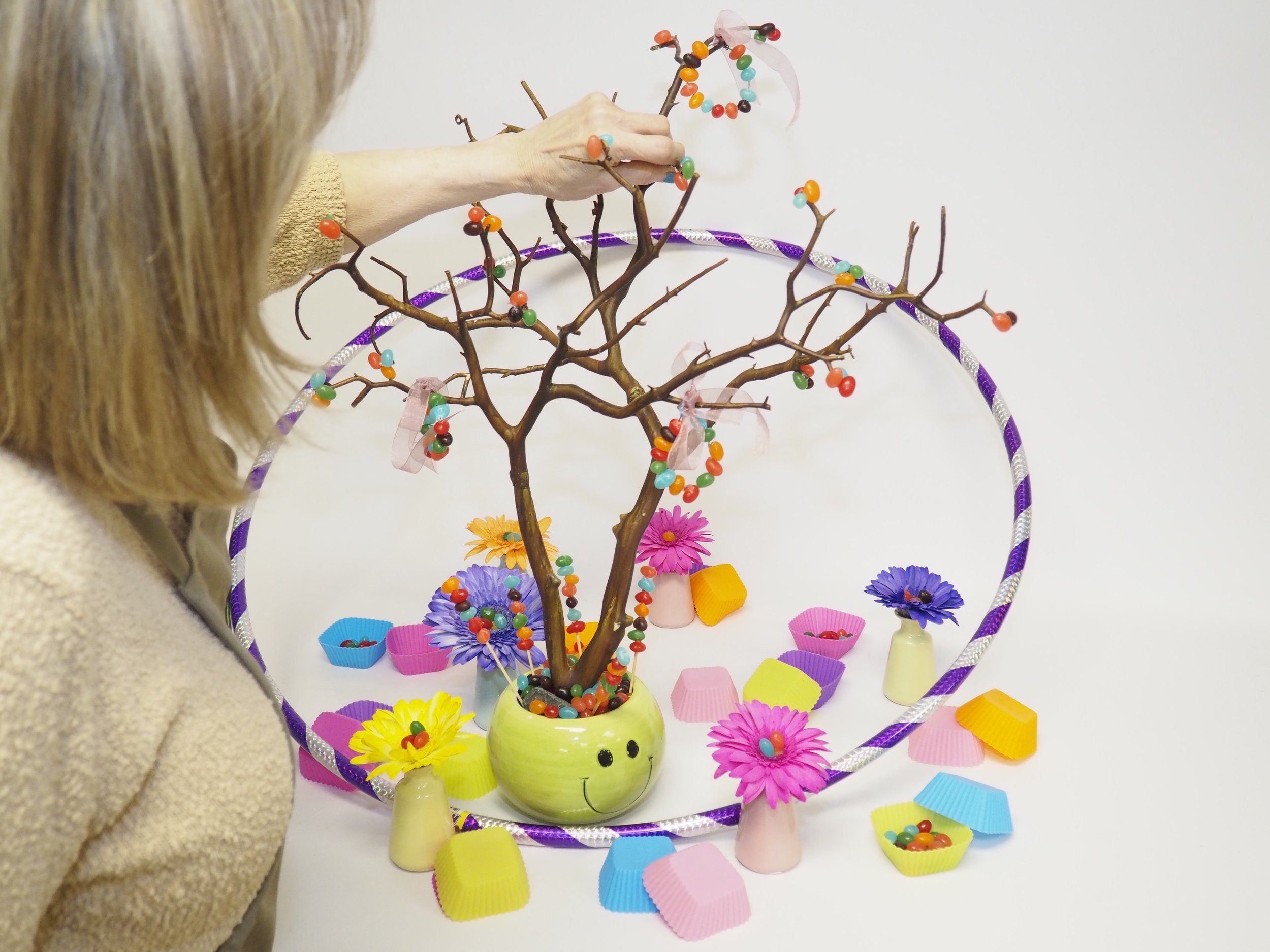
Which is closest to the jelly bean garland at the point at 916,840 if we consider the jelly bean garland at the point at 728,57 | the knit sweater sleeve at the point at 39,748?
the jelly bean garland at the point at 728,57

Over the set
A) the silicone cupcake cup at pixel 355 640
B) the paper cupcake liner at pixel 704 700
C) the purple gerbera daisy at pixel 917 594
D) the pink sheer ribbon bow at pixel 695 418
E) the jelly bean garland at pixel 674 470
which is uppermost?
the pink sheer ribbon bow at pixel 695 418

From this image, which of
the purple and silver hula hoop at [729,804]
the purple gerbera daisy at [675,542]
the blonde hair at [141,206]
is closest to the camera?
the blonde hair at [141,206]

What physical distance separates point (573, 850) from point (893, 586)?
47 cm

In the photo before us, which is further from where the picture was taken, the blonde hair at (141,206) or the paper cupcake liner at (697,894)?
the paper cupcake liner at (697,894)

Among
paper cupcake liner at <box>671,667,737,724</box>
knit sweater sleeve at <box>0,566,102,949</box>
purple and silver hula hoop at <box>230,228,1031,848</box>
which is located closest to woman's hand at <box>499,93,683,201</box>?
purple and silver hula hoop at <box>230,228,1031,848</box>

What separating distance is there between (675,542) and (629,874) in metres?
0.50

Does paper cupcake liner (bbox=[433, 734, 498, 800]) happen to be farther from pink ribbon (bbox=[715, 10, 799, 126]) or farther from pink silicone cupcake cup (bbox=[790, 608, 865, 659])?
pink ribbon (bbox=[715, 10, 799, 126])

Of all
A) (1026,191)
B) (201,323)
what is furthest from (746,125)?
(201,323)

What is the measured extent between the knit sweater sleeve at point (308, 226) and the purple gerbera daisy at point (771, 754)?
553 millimetres

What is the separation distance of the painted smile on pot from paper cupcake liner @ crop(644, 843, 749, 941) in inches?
3.3

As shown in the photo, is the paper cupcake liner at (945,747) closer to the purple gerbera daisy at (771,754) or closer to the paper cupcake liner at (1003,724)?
the paper cupcake liner at (1003,724)

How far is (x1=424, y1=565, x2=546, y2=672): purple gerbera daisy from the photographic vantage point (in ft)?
3.67

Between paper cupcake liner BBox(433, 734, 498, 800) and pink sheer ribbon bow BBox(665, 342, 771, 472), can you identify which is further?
paper cupcake liner BBox(433, 734, 498, 800)

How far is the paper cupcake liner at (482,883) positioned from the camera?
0.90m
